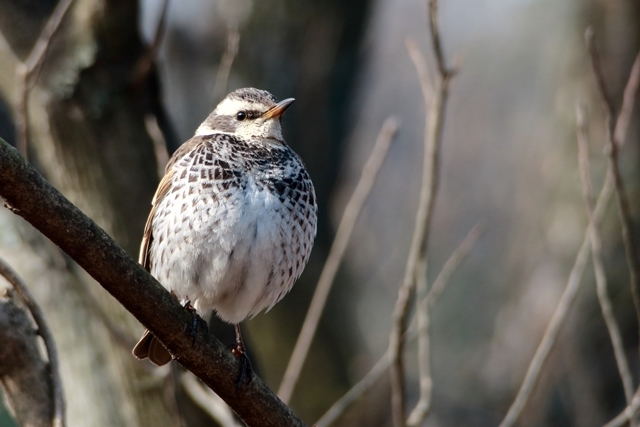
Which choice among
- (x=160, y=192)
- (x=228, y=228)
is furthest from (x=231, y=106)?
(x=228, y=228)

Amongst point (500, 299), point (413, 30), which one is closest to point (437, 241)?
point (500, 299)

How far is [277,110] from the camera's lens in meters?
5.45

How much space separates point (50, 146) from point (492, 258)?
851 centimetres

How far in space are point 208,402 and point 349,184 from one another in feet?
13.3

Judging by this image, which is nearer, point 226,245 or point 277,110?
point 226,245

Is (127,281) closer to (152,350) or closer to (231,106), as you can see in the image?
(152,350)

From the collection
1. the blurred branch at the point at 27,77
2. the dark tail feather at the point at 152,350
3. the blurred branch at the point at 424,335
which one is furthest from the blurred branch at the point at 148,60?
the blurred branch at the point at 424,335

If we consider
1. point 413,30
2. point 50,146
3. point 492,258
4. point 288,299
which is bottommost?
point 492,258

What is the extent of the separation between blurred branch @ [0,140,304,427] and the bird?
2.13ft

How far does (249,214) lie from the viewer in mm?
4699

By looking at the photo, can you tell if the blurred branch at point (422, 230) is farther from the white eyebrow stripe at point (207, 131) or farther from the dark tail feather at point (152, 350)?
the white eyebrow stripe at point (207, 131)

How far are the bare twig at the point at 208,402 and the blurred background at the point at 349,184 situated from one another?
3.6 inches

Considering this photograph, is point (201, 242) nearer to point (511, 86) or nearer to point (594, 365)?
point (594, 365)

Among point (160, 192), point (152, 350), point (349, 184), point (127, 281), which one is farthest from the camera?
point (349, 184)
